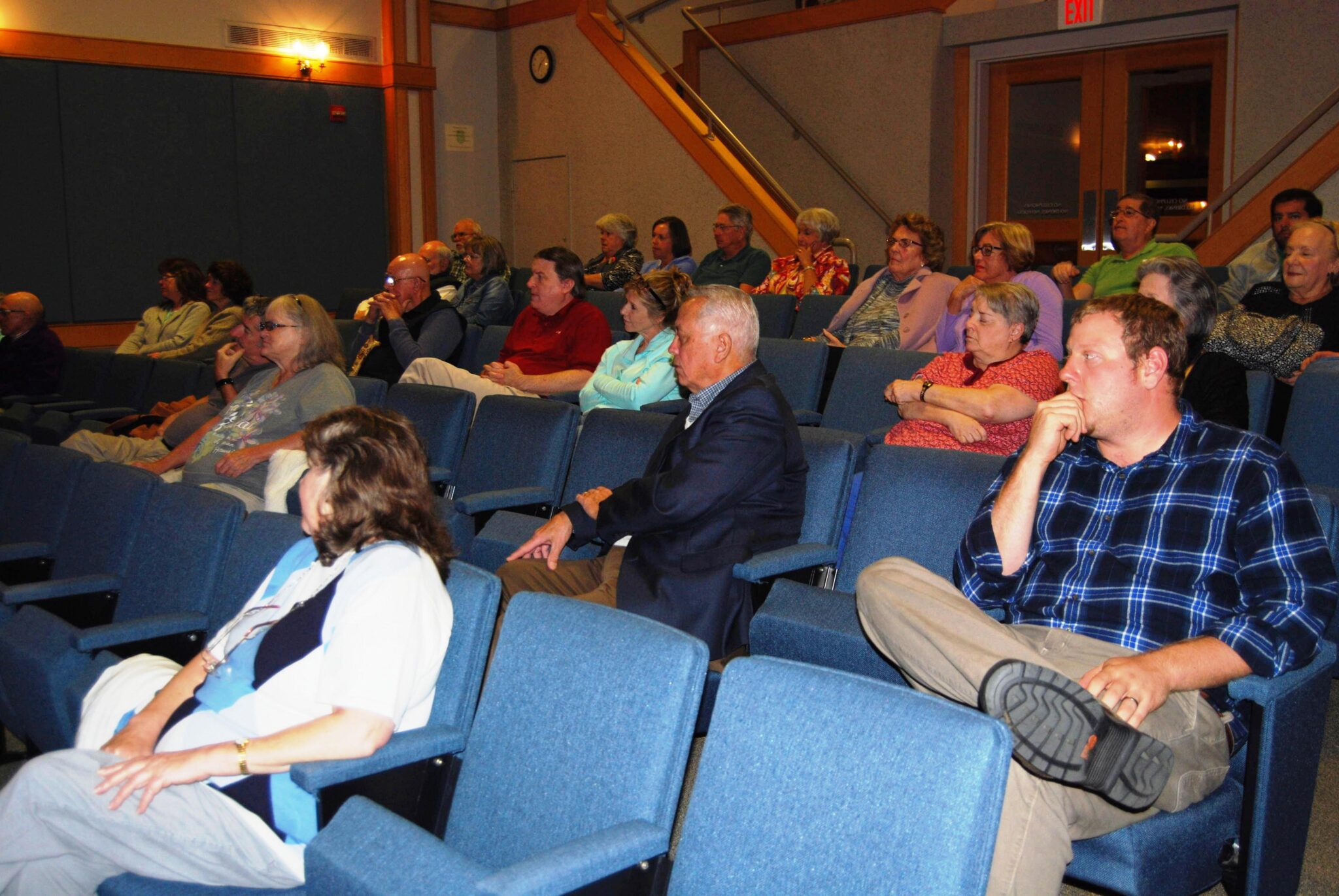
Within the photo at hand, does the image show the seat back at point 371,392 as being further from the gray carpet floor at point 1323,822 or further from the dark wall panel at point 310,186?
the dark wall panel at point 310,186

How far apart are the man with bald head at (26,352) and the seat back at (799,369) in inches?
166

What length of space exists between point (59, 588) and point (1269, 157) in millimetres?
6399

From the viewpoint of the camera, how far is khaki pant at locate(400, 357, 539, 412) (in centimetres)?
448

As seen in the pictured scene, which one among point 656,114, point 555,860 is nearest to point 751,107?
point 656,114

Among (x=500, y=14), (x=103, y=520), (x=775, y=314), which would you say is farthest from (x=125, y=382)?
(x=500, y=14)

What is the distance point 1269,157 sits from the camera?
6266 mm

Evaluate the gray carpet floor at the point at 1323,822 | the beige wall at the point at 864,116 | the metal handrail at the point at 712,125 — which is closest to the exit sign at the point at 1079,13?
the beige wall at the point at 864,116

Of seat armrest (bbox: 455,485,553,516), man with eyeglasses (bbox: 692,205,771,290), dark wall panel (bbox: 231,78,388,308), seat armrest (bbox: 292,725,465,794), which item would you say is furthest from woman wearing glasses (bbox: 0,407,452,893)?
dark wall panel (bbox: 231,78,388,308)

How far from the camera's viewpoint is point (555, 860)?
1.31 metres

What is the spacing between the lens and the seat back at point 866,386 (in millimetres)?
3914

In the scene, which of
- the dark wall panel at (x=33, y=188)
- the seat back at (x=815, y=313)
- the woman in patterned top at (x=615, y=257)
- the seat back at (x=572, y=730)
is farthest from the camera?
the dark wall panel at (x=33, y=188)

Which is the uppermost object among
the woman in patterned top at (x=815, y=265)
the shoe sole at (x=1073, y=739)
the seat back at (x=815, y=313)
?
the woman in patterned top at (x=815, y=265)

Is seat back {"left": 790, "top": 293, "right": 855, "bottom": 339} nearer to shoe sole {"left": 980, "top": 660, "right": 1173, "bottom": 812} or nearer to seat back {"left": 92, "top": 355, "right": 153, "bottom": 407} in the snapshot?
seat back {"left": 92, "top": 355, "right": 153, "bottom": 407}

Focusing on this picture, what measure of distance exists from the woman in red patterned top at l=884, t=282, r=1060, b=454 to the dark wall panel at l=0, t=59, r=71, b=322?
7.30 meters
